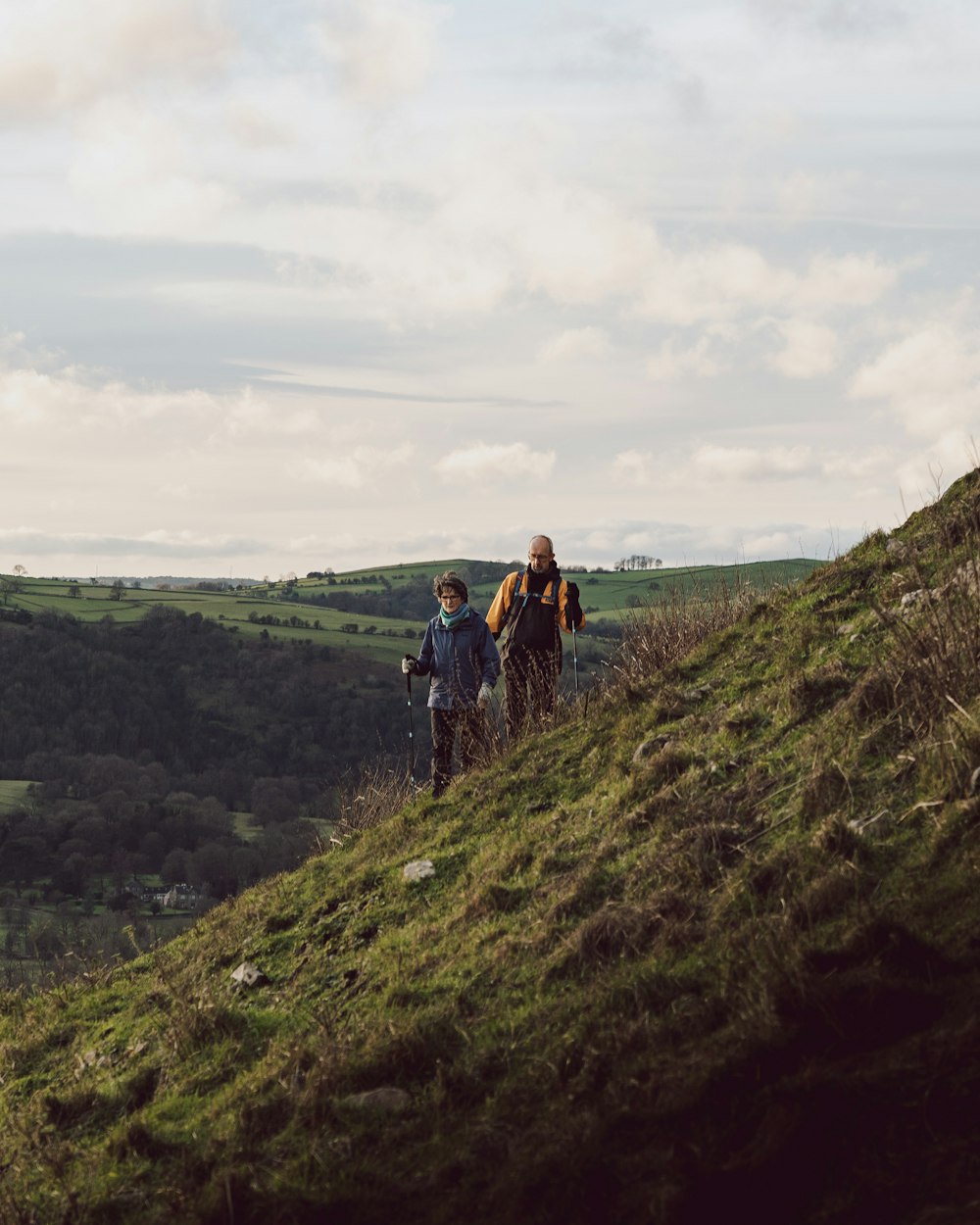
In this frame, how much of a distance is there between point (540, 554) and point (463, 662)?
1.33 meters

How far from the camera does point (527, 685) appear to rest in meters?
11.4

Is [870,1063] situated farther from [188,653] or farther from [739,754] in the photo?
[188,653]

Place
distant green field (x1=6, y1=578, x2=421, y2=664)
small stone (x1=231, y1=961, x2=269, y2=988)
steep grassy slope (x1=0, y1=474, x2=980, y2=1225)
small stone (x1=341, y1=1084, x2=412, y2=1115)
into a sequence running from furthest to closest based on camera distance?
distant green field (x1=6, y1=578, x2=421, y2=664), small stone (x1=231, y1=961, x2=269, y2=988), small stone (x1=341, y1=1084, x2=412, y2=1115), steep grassy slope (x1=0, y1=474, x2=980, y2=1225)

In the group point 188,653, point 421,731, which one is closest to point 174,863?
point 421,731

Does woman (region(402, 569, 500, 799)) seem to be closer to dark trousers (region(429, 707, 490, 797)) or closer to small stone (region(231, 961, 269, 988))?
dark trousers (region(429, 707, 490, 797))

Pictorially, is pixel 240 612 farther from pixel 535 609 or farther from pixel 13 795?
pixel 535 609

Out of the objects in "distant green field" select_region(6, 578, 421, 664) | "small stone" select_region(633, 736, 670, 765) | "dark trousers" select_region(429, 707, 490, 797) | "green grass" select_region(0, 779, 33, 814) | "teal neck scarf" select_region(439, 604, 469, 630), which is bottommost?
"green grass" select_region(0, 779, 33, 814)

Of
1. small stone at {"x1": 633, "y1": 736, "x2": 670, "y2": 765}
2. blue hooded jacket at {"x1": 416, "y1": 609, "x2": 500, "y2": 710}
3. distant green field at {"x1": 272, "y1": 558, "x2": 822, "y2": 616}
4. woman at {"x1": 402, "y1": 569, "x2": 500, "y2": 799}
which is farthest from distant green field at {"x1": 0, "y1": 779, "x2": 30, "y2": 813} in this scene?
small stone at {"x1": 633, "y1": 736, "x2": 670, "y2": 765}

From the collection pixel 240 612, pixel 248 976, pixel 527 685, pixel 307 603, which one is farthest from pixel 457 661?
pixel 307 603

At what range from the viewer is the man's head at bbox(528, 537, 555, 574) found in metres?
11.3

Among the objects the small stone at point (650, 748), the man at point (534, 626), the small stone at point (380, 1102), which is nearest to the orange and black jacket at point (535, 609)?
the man at point (534, 626)

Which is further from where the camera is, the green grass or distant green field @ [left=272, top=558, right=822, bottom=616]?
the green grass

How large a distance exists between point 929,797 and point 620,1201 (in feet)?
9.54

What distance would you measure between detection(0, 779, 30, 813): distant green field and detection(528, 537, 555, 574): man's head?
98168 millimetres
